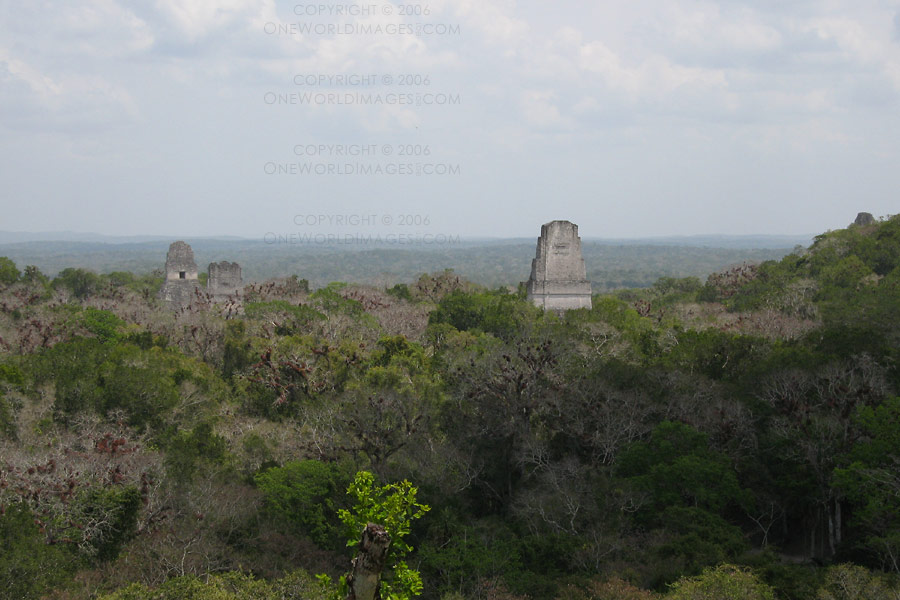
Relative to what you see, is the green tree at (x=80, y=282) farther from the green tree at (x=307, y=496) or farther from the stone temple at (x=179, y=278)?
the green tree at (x=307, y=496)

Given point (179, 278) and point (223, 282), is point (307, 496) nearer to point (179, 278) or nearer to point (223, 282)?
point (223, 282)

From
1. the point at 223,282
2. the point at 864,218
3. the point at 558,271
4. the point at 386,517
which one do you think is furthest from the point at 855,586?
the point at 864,218

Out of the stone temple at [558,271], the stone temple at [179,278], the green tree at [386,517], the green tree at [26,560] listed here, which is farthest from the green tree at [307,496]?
the stone temple at [179,278]

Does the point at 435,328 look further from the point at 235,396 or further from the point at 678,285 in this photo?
the point at 678,285

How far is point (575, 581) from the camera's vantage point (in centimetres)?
1388

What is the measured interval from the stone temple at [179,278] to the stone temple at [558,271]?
634 inches

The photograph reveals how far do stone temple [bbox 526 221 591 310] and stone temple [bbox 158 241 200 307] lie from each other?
16.1 metres

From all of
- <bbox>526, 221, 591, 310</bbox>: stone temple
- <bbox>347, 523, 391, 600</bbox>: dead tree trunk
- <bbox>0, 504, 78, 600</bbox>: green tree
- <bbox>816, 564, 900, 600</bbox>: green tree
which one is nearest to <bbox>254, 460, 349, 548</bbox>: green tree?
<bbox>0, 504, 78, 600</bbox>: green tree

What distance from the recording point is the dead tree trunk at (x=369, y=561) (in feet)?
21.6

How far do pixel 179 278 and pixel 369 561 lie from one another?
34163 mm

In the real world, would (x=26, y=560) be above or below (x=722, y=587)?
above

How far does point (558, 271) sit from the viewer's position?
31312 millimetres

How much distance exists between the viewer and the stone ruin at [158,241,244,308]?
36.2 meters

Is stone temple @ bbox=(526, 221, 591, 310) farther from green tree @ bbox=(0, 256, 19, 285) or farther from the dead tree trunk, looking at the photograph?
green tree @ bbox=(0, 256, 19, 285)
